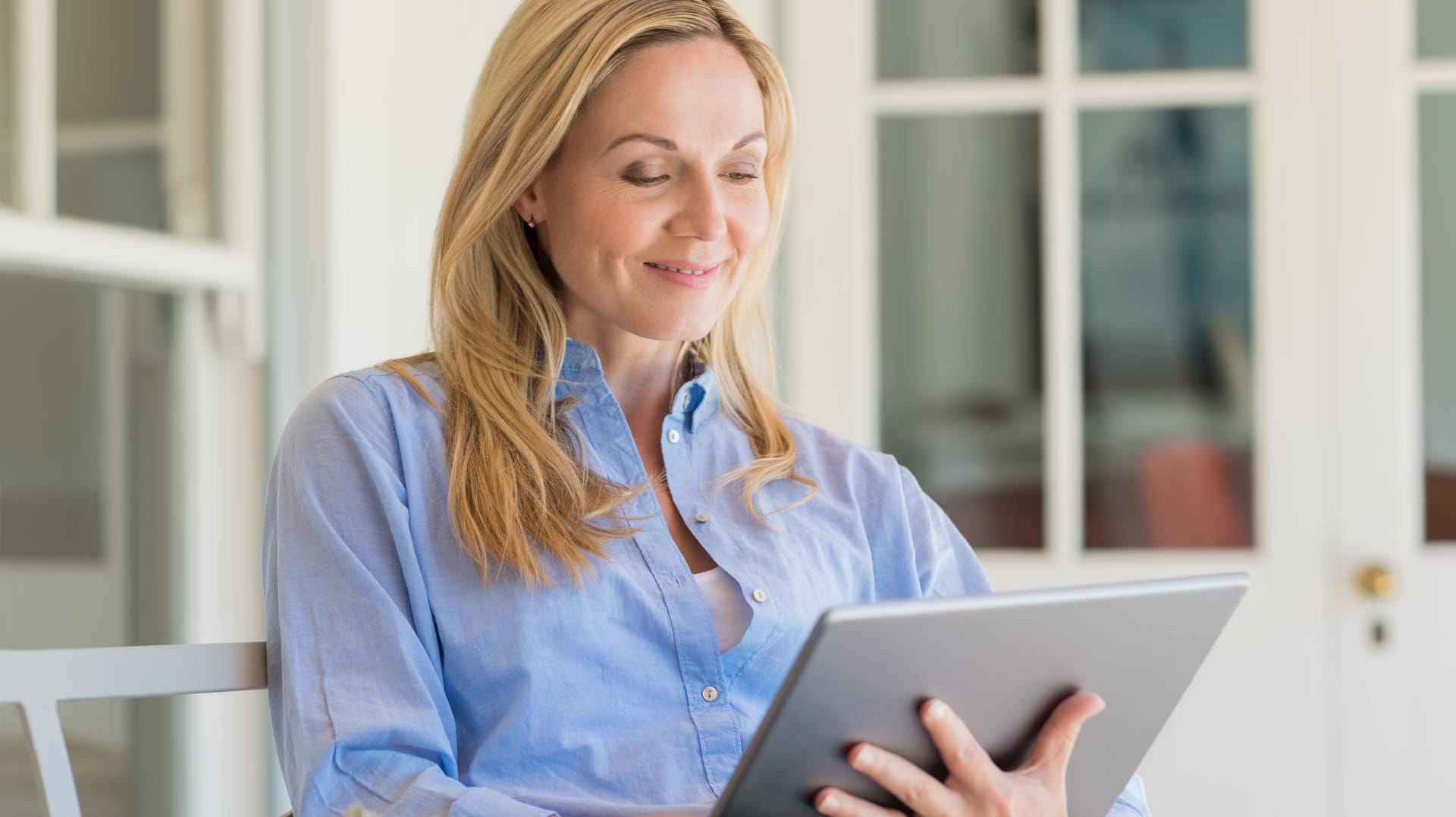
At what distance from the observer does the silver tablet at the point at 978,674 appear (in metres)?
0.90

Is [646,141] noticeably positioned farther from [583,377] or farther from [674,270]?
[583,377]

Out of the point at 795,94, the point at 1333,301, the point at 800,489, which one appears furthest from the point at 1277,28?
the point at 800,489

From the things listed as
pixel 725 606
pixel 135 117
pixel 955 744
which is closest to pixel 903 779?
pixel 955 744

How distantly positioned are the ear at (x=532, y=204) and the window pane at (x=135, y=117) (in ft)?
2.20

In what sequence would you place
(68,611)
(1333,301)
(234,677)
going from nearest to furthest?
(234,677), (68,611), (1333,301)

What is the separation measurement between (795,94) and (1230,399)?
99cm

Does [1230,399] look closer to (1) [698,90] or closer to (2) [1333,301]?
(2) [1333,301]

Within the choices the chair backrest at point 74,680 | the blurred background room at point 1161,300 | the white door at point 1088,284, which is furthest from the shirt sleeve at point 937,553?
the white door at point 1088,284

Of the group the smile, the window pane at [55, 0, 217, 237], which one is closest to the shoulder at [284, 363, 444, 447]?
the smile

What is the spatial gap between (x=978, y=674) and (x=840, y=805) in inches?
5.1

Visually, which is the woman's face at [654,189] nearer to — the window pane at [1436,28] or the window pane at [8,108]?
the window pane at [8,108]

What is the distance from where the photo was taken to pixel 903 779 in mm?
991

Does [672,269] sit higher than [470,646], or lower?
higher

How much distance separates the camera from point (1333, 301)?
8.77ft
